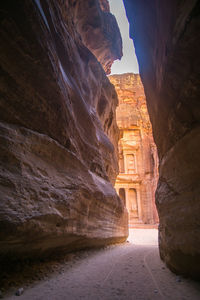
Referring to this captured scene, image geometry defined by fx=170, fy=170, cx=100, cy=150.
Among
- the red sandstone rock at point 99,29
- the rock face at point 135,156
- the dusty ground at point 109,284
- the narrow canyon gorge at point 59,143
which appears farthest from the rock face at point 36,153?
the rock face at point 135,156

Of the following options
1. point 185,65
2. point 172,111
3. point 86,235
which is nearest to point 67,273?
point 86,235

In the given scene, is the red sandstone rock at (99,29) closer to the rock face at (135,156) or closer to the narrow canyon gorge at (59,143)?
the narrow canyon gorge at (59,143)

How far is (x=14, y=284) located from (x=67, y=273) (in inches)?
41.9

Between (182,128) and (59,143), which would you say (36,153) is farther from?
(182,128)

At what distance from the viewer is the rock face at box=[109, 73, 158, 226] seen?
102 ft

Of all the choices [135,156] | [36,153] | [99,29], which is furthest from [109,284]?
[135,156]

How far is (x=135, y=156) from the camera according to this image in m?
37.1

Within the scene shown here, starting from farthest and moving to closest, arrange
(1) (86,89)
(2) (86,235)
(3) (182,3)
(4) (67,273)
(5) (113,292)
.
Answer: (1) (86,89) → (2) (86,235) → (4) (67,273) → (5) (113,292) → (3) (182,3)

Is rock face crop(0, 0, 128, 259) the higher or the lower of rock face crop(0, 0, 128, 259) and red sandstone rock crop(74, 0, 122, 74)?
the lower

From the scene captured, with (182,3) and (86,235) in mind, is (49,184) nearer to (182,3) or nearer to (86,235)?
(86,235)

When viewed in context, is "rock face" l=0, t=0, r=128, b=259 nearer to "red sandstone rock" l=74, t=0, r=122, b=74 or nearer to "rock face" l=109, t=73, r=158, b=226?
"red sandstone rock" l=74, t=0, r=122, b=74

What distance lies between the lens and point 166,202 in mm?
4102

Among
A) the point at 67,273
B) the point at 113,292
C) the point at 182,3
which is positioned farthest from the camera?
the point at 67,273

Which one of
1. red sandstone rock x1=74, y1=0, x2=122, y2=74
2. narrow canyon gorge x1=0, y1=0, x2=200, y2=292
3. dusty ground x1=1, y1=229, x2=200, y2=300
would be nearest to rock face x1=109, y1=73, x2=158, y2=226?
red sandstone rock x1=74, y1=0, x2=122, y2=74
